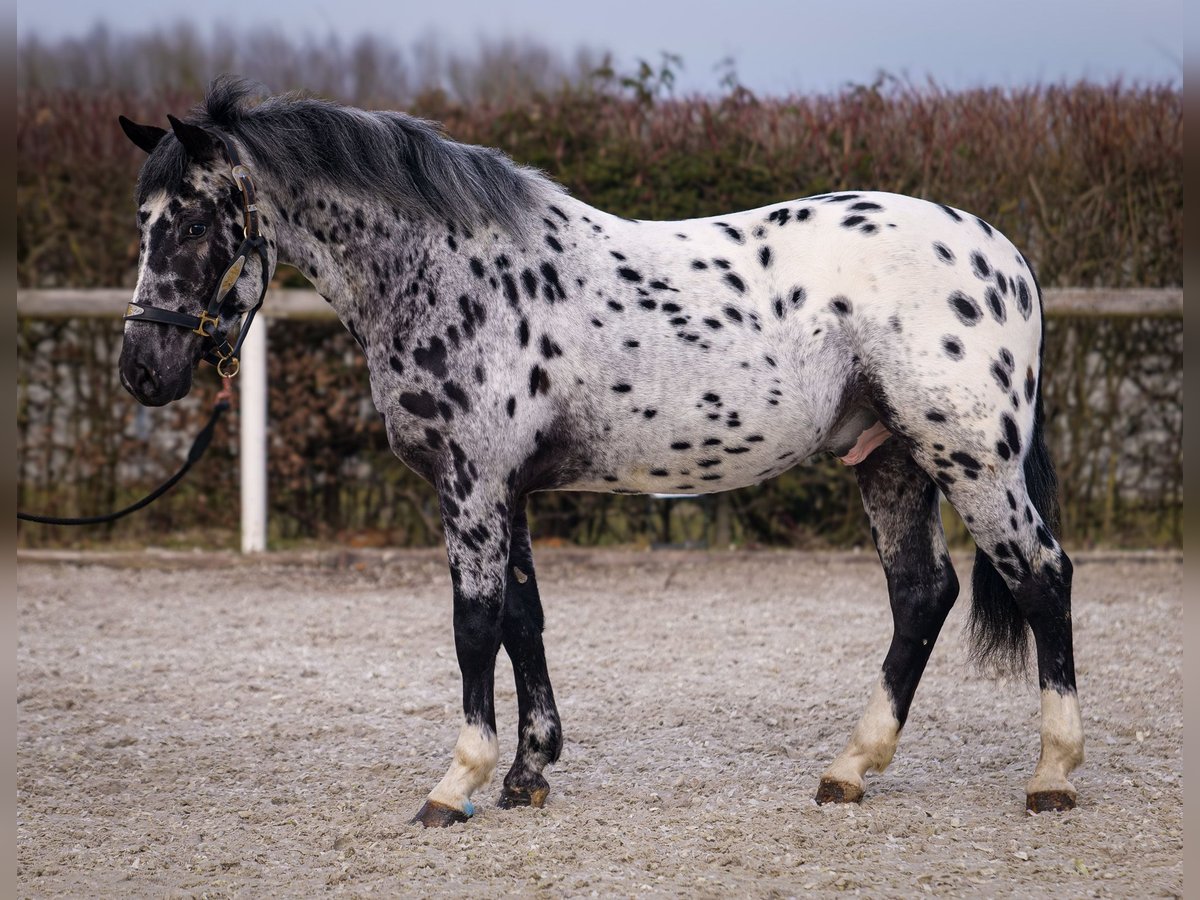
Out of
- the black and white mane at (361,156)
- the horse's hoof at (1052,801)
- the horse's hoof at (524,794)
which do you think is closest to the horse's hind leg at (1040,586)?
the horse's hoof at (1052,801)

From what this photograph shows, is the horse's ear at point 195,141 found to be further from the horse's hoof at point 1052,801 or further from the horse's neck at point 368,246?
the horse's hoof at point 1052,801

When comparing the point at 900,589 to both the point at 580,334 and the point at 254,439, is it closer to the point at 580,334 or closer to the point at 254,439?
the point at 580,334

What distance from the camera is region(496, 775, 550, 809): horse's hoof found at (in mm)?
3684

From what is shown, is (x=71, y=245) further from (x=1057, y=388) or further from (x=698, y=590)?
(x=1057, y=388)

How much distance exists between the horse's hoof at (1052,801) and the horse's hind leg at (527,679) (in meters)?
1.39

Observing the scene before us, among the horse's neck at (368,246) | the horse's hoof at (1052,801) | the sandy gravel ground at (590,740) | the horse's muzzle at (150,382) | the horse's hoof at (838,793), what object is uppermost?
the horse's neck at (368,246)

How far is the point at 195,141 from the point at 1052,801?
2994mm

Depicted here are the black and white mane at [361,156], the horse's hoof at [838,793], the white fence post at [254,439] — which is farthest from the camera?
the white fence post at [254,439]

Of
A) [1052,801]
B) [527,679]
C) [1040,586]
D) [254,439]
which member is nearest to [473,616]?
[527,679]

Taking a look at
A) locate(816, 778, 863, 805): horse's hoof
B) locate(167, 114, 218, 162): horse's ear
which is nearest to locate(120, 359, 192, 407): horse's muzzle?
locate(167, 114, 218, 162): horse's ear

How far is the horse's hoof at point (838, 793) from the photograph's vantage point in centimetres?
364

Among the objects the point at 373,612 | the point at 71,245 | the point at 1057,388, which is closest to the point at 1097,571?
the point at 1057,388

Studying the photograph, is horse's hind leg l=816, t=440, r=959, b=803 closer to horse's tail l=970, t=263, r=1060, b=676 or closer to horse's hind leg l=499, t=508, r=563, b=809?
horse's tail l=970, t=263, r=1060, b=676

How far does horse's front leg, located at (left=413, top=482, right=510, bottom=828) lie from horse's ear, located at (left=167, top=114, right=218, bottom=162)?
3.57 feet
